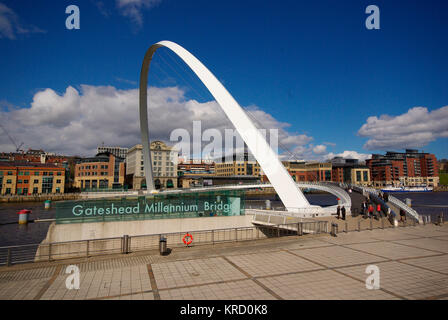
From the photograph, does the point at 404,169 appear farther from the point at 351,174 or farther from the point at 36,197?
the point at 36,197

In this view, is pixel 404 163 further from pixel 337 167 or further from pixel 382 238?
pixel 382 238

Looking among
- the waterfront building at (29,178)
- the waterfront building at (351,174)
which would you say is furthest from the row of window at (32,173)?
the waterfront building at (351,174)

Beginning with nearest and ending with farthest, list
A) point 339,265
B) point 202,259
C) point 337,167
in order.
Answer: point 339,265, point 202,259, point 337,167

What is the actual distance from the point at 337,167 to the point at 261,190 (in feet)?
180

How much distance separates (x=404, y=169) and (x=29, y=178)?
172488 mm

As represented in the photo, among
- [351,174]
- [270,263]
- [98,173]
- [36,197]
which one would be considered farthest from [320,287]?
[351,174]

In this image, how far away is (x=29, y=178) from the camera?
236 ft

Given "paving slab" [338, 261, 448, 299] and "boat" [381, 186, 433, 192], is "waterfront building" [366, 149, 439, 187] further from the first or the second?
"paving slab" [338, 261, 448, 299]

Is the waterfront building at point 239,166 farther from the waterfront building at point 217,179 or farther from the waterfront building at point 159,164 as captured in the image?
the waterfront building at point 159,164

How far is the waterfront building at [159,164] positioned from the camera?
3711 inches

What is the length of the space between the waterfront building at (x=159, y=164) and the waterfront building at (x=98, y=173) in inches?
278

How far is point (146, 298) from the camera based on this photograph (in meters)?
6.22

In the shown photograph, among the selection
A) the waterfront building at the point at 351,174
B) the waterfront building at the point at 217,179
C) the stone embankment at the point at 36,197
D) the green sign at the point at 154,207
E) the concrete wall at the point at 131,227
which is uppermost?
the waterfront building at the point at 351,174
